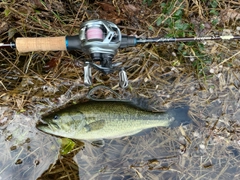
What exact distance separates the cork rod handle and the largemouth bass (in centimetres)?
55

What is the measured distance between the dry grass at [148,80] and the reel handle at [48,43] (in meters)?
0.42

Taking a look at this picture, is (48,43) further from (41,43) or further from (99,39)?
(99,39)

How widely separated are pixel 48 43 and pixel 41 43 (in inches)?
2.2

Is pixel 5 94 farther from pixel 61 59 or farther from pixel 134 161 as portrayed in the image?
pixel 134 161

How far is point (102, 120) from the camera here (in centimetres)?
254

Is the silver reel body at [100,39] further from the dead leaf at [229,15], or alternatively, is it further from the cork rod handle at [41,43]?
the dead leaf at [229,15]

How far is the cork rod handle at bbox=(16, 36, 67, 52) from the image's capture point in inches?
92.1

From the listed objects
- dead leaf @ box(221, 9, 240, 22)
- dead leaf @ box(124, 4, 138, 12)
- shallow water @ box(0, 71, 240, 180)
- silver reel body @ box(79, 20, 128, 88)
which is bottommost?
shallow water @ box(0, 71, 240, 180)

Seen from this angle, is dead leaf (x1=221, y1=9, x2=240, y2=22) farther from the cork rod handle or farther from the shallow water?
the cork rod handle

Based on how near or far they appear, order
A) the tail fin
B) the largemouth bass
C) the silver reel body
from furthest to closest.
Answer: the tail fin → the largemouth bass → the silver reel body

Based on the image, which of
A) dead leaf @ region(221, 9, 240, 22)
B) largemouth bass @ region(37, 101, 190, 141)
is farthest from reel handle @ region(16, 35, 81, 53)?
dead leaf @ region(221, 9, 240, 22)

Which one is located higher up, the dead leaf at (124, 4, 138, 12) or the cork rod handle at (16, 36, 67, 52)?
the dead leaf at (124, 4, 138, 12)

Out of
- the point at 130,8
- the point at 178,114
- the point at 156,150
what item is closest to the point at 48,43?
the point at 130,8

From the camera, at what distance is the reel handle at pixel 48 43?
7.58ft
